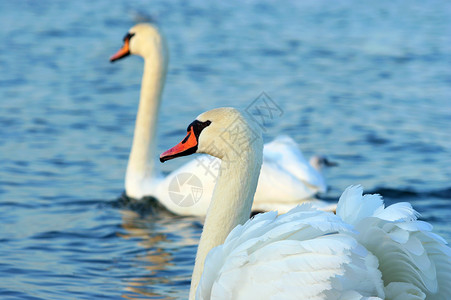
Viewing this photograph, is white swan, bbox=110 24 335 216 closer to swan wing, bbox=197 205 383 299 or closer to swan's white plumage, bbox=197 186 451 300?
swan's white plumage, bbox=197 186 451 300

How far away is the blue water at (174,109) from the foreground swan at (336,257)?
5.92 feet

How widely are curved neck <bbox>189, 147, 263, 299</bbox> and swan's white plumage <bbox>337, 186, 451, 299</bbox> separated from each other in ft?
1.95

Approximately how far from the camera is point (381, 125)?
9.48 meters

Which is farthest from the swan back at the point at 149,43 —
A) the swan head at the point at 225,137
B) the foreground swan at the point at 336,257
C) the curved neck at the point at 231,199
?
the foreground swan at the point at 336,257

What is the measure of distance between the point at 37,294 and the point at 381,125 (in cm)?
566

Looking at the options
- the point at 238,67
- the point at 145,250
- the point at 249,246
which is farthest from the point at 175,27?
the point at 249,246

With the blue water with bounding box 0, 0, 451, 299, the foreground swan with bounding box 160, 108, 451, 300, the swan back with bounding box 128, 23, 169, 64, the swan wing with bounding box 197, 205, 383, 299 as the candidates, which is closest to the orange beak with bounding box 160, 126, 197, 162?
the foreground swan with bounding box 160, 108, 451, 300

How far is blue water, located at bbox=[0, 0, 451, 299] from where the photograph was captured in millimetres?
5688

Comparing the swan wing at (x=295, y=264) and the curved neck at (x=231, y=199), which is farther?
the curved neck at (x=231, y=199)

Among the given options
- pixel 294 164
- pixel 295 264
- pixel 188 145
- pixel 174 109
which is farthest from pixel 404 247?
pixel 174 109

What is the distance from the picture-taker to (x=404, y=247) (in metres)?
3.08

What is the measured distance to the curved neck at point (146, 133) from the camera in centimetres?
716

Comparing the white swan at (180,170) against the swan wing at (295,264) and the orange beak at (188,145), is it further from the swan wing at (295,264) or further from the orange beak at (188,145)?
the swan wing at (295,264)

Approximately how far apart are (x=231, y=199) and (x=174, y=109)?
240 inches
